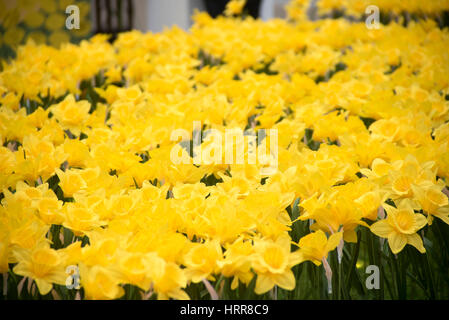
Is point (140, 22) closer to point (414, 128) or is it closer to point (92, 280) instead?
point (414, 128)

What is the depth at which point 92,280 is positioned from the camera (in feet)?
2.57

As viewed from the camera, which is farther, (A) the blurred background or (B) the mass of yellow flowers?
(A) the blurred background

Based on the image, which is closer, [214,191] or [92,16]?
[214,191]

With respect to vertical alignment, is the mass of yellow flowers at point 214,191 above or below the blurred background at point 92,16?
below

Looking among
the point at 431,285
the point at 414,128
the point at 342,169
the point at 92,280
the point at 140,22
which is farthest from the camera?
the point at 140,22

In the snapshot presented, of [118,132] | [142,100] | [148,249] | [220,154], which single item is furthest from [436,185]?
[142,100]

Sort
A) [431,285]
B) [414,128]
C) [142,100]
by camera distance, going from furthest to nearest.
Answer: [142,100] < [414,128] < [431,285]

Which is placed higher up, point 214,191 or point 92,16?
point 92,16

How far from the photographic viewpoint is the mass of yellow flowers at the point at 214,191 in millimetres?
848

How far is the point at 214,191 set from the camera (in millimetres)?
1065

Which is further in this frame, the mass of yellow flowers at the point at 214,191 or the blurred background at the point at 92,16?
the blurred background at the point at 92,16

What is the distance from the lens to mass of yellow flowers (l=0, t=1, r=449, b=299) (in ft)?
2.78

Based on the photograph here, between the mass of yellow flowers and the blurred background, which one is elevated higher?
the blurred background

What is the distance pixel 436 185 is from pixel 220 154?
53 cm
